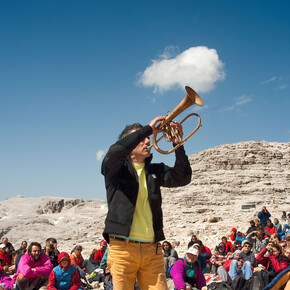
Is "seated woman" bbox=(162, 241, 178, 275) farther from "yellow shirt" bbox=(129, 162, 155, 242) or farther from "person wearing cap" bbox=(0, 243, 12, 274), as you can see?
"yellow shirt" bbox=(129, 162, 155, 242)

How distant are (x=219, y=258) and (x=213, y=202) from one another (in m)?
15.9

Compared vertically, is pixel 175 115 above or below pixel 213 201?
above

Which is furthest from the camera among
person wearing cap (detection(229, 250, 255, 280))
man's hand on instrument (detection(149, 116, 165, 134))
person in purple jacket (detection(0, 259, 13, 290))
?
person wearing cap (detection(229, 250, 255, 280))

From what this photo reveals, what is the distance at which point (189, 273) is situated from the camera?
600 cm

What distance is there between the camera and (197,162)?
34.5 meters

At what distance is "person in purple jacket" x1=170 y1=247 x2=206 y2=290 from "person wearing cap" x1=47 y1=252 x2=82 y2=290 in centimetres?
221

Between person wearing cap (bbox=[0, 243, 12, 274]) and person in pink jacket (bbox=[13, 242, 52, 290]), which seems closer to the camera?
person in pink jacket (bbox=[13, 242, 52, 290])

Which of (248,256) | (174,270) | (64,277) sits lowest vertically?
(248,256)

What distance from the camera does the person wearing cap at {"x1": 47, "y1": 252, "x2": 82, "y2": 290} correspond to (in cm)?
658

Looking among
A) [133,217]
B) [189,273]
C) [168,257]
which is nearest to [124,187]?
[133,217]

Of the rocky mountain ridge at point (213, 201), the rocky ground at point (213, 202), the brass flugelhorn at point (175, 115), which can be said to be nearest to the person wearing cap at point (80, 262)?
the rocky ground at point (213, 202)

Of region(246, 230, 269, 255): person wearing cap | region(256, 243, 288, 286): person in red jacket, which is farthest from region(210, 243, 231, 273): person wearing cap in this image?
region(256, 243, 288, 286): person in red jacket

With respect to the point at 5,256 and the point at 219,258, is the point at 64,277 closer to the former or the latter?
the point at 5,256

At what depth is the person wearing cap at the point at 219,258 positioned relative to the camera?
1043 cm
